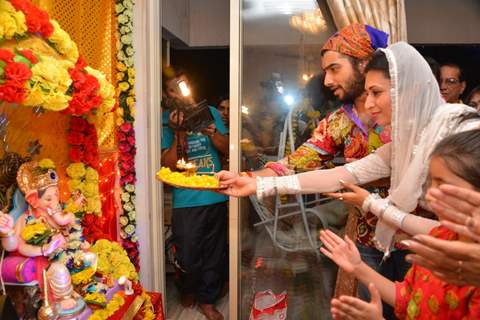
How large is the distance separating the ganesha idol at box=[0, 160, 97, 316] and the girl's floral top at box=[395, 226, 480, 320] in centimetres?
127

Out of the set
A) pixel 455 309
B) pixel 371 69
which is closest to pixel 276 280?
pixel 371 69

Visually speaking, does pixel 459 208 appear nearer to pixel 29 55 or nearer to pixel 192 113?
pixel 29 55

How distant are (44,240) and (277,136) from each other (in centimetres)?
150

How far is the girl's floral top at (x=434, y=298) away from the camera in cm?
93

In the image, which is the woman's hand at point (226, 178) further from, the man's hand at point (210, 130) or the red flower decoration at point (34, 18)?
the red flower decoration at point (34, 18)

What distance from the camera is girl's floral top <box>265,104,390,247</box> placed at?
182 centimetres

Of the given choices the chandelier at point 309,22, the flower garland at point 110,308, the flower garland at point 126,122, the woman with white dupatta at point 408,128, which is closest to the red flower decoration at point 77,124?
the flower garland at point 126,122

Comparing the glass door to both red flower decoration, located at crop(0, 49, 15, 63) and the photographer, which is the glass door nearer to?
the photographer

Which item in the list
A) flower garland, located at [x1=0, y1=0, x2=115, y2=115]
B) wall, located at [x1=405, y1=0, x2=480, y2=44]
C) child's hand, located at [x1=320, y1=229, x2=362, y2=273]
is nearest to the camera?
child's hand, located at [x1=320, y1=229, x2=362, y2=273]

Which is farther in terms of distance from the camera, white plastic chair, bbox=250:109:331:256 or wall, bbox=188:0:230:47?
wall, bbox=188:0:230:47

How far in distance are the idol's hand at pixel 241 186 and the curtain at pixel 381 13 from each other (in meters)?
1.12

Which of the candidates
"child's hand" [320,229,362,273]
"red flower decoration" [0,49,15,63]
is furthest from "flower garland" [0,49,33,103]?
"child's hand" [320,229,362,273]

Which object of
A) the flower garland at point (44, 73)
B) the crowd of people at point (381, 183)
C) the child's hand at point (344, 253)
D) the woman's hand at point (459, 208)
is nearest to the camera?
the woman's hand at point (459, 208)

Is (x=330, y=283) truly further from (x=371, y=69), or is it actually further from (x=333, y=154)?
(x=371, y=69)
